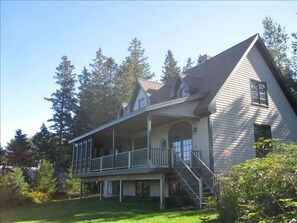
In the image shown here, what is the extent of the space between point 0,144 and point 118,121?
33.7 m

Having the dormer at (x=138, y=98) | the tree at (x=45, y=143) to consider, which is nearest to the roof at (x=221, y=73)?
the dormer at (x=138, y=98)

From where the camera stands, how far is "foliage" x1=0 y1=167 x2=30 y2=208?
26.6 meters

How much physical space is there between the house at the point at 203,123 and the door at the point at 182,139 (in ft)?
0.18

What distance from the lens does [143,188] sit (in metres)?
21.7

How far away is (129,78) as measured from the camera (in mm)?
45000

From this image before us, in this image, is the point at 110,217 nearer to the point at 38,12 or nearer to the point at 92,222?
the point at 92,222

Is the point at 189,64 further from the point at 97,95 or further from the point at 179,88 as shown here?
the point at 179,88

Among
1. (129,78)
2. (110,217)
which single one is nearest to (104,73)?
(129,78)

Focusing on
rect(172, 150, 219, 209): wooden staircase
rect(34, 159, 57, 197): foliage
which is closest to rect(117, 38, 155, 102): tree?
rect(34, 159, 57, 197): foliage

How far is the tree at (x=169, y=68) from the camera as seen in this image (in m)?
52.6

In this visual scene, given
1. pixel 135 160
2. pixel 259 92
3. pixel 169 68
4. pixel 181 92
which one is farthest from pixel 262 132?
pixel 169 68

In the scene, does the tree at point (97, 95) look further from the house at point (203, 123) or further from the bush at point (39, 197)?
the house at point (203, 123)

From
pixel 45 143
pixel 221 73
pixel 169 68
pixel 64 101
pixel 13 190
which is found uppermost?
pixel 169 68

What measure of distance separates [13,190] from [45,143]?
60.2 feet
